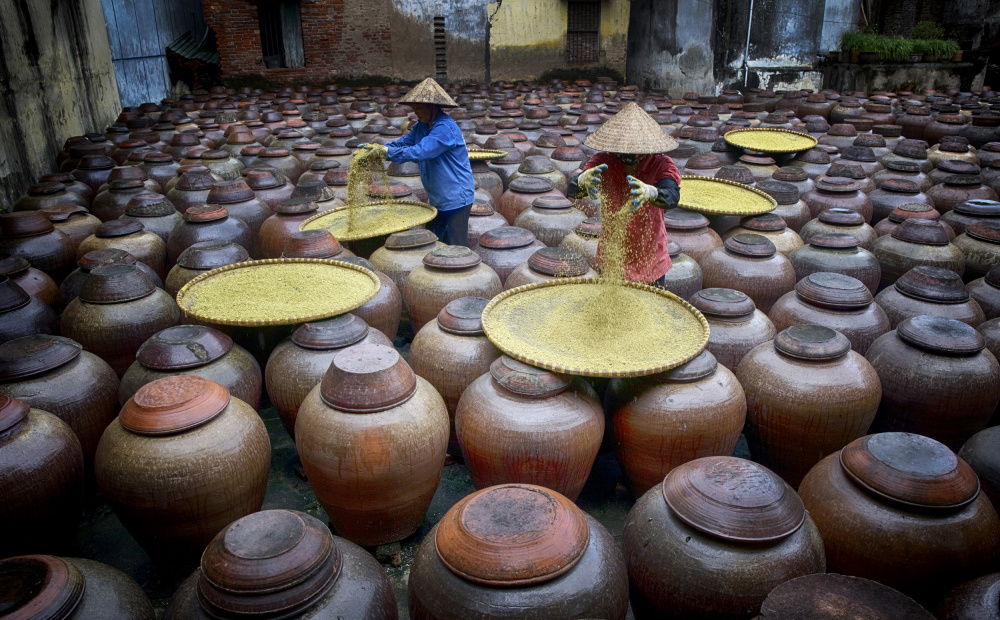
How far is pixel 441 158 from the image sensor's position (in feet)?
16.0

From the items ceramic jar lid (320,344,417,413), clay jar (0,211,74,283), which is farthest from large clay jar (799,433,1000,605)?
clay jar (0,211,74,283)

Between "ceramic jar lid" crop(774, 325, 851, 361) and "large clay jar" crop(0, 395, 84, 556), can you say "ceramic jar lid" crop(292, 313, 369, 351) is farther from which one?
"ceramic jar lid" crop(774, 325, 851, 361)

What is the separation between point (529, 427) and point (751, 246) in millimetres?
2457

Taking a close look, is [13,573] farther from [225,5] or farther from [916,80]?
[916,80]

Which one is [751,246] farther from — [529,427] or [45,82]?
[45,82]

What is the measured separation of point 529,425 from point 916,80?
15.9 m

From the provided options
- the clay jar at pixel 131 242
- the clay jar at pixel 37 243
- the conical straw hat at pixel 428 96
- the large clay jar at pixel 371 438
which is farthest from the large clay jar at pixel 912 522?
the clay jar at pixel 37 243

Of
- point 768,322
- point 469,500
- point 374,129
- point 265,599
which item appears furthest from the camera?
point 374,129

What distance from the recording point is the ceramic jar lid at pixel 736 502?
6.54 ft

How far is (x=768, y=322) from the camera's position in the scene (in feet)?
11.6

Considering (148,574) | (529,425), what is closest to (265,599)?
(529,425)

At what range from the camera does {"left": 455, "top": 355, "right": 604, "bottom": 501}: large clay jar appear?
268 cm

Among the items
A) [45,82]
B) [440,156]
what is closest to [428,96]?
[440,156]

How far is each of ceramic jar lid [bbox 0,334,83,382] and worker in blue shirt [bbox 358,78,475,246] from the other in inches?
97.2
